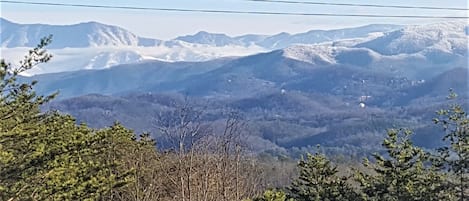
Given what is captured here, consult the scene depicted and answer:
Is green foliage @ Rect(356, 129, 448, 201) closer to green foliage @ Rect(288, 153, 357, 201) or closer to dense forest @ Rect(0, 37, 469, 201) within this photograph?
dense forest @ Rect(0, 37, 469, 201)

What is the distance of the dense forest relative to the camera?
1307 cm

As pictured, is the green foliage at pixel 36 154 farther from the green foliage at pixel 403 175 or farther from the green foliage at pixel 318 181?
the green foliage at pixel 318 181

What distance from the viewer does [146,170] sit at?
2183cm

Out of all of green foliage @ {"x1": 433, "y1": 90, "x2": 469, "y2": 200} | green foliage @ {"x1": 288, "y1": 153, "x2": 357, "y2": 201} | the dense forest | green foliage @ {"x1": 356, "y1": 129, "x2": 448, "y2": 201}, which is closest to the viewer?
the dense forest

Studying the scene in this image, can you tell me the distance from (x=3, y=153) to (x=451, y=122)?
1235 cm

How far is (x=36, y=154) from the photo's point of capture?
13.0 metres

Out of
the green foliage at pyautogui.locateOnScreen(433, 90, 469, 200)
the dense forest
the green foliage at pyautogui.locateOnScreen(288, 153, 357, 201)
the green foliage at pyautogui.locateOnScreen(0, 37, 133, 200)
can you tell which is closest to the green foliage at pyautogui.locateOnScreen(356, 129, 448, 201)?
the dense forest

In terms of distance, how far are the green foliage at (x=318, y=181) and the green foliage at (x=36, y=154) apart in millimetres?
8835

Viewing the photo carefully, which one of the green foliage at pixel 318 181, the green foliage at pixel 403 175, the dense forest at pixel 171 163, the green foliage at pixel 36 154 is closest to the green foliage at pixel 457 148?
the dense forest at pixel 171 163

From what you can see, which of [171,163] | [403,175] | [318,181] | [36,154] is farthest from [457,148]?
[36,154]

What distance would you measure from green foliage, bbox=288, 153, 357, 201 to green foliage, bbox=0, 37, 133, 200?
8.84 metres

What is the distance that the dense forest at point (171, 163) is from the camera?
42.9 ft

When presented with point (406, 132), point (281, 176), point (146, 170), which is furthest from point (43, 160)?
point (281, 176)

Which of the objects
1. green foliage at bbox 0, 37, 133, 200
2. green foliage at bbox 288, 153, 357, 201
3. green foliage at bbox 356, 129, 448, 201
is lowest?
green foliage at bbox 288, 153, 357, 201
